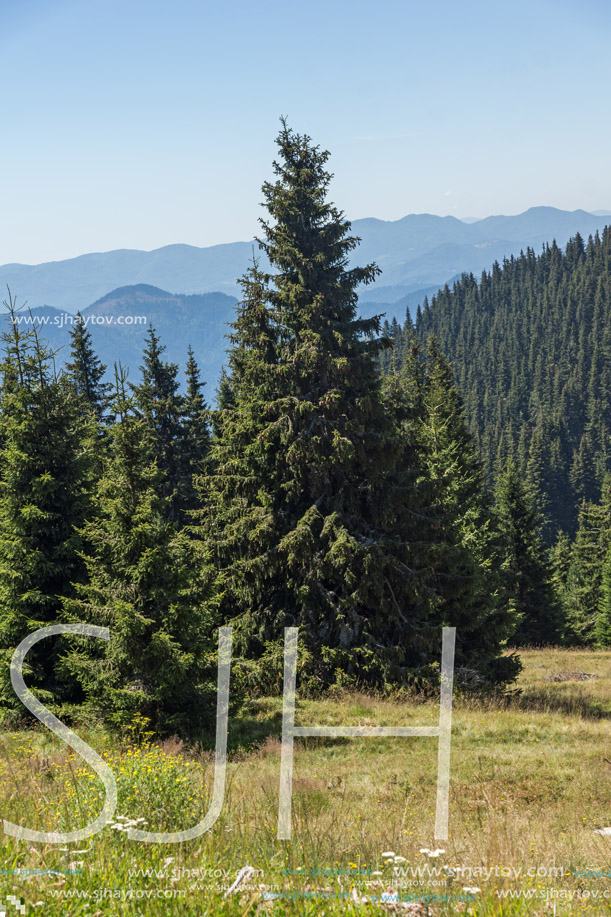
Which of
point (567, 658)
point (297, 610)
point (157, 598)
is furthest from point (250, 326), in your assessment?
point (567, 658)

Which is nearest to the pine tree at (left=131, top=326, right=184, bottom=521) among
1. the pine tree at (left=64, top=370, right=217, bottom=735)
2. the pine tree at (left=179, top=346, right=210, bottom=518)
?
the pine tree at (left=179, top=346, right=210, bottom=518)

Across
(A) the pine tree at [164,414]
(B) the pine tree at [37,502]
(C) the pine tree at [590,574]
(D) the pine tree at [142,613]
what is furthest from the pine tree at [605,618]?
(B) the pine tree at [37,502]

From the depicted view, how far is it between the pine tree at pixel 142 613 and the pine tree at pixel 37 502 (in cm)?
149

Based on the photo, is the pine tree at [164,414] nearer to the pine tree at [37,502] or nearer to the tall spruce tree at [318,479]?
the tall spruce tree at [318,479]

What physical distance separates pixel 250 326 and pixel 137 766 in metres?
13.4

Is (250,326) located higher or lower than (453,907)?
higher

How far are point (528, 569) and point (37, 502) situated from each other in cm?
3342

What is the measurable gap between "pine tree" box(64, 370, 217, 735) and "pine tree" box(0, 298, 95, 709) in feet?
4.88

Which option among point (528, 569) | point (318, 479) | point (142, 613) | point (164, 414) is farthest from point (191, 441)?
point (142, 613)

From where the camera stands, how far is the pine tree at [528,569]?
40031 millimetres

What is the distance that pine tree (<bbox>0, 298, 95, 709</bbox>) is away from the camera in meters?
13.1

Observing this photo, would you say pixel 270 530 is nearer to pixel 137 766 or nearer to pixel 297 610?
pixel 297 610

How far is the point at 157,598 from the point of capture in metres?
11.4

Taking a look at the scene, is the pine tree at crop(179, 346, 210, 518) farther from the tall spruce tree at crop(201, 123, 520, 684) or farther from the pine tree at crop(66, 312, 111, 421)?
the tall spruce tree at crop(201, 123, 520, 684)
